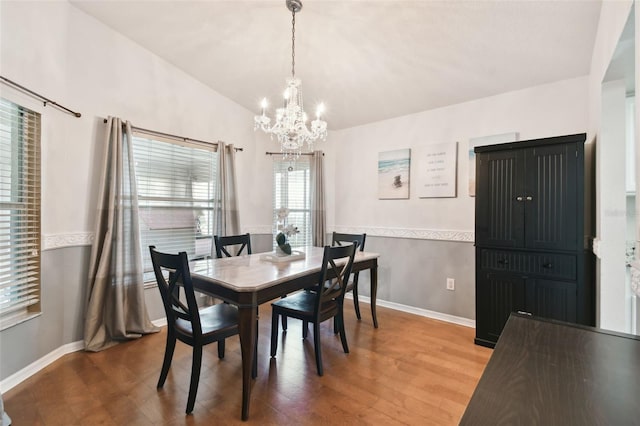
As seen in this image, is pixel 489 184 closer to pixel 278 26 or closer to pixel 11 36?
pixel 278 26

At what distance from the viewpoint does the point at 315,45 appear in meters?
2.70

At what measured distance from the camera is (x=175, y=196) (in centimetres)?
327

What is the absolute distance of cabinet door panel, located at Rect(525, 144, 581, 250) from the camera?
7.50 ft

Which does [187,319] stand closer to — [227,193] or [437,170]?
[227,193]

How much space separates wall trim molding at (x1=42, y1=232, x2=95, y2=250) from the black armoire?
3.46 m

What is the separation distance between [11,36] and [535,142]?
383 cm

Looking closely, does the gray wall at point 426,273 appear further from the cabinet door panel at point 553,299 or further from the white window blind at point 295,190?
the white window blind at point 295,190

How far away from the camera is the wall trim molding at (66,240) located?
2258mm

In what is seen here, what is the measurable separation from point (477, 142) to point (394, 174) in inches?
38.1

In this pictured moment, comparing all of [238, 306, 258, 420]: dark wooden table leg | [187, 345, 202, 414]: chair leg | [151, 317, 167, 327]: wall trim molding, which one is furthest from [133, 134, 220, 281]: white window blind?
[238, 306, 258, 420]: dark wooden table leg

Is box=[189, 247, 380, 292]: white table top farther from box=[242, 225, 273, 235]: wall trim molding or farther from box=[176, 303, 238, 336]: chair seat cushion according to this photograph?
box=[242, 225, 273, 235]: wall trim molding

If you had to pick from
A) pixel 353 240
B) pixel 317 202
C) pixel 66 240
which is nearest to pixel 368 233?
pixel 353 240

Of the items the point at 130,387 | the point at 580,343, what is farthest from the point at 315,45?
the point at 130,387

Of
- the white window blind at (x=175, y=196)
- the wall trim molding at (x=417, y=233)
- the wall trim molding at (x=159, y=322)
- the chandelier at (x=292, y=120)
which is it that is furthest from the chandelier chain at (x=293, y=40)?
the wall trim molding at (x=159, y=322)
